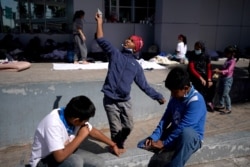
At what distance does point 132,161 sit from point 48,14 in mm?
9175

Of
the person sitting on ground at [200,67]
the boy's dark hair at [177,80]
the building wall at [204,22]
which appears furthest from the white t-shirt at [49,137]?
the building wall at [204,22]

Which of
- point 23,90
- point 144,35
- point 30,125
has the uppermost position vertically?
point 144,35

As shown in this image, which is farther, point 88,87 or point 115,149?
point 88,87

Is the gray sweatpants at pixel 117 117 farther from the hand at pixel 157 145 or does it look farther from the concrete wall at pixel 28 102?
the concrete wall at pixel 28 102

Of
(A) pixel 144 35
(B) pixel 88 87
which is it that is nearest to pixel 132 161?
(B) pixel 88 87

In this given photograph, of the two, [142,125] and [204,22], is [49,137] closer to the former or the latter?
[142,125]

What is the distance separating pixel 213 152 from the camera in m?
3.76

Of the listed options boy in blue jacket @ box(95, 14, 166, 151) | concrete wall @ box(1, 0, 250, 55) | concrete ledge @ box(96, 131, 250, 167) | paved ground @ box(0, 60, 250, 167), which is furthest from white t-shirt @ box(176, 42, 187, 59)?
boy in blue jacket @ box(95, 14, 166, 151)

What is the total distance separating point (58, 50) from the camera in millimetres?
9609

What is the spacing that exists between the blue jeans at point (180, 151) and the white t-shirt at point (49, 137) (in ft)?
3.16

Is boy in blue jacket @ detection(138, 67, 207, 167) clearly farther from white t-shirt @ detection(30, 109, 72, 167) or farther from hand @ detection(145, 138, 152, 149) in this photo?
white t-shirt @ detection(30, 109, 72, 167)

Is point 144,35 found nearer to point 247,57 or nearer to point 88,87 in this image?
point 247,57

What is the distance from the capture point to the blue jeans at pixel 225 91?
5.86 meters

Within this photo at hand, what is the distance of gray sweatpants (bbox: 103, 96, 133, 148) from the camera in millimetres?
3611
